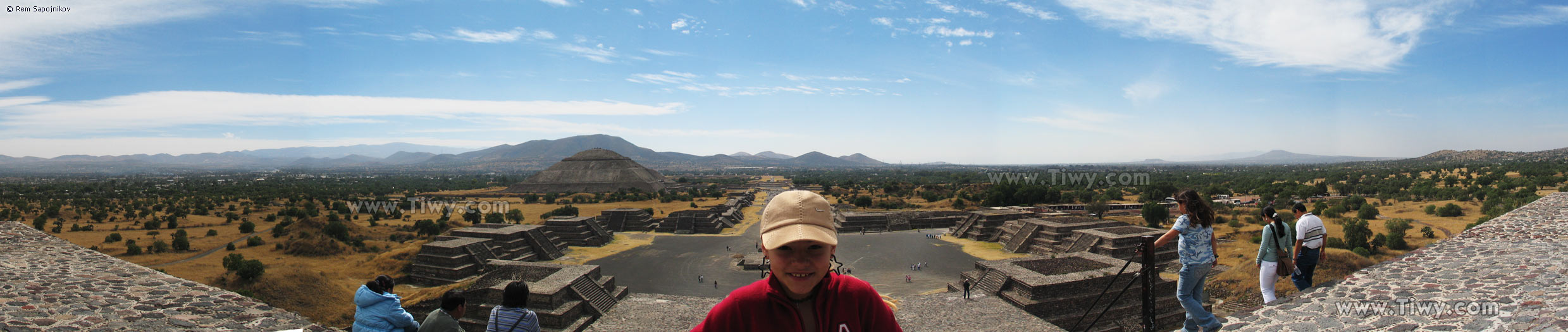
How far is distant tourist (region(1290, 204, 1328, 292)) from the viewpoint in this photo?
261 inches

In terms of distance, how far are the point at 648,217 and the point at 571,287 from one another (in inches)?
901

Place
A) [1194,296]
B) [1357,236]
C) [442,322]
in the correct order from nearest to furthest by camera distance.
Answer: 1. [442,322]
2. [1194,296]
3. [1357,236]

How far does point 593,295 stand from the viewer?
49.8ft

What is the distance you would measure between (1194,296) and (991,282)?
34.4 feet

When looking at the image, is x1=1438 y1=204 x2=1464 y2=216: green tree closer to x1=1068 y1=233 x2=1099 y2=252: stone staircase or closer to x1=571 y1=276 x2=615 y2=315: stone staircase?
x1=1068 y1=233 x2=1099 y2=252: stone staircase

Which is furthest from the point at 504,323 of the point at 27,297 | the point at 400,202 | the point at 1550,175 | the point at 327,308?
the point at 1550,175

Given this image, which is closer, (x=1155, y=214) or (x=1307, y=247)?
(x=1307, y=247)

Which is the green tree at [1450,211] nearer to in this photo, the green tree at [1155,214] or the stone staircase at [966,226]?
the green tree at [1155,214]

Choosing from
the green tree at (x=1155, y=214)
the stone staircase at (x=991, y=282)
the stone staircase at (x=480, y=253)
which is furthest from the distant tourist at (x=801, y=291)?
the green tree at (x=1155, y=214)

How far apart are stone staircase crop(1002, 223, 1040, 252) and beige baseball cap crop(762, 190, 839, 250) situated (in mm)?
26933

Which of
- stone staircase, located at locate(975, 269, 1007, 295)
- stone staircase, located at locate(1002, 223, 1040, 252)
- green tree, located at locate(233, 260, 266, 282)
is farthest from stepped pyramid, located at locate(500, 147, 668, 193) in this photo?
stone staircase, located at locate(975, 269, 1007, 295)

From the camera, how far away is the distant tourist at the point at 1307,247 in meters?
6.64
